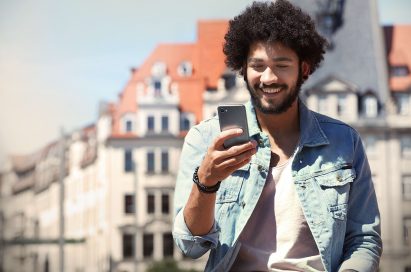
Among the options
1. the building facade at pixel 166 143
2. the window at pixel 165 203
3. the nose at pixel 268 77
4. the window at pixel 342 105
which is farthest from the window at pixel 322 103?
the nose at pixel 268 77

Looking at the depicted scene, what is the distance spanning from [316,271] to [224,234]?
13 centimetres

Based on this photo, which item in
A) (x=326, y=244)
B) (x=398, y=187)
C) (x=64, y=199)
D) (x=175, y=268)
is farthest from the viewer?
(x=64, y=199)

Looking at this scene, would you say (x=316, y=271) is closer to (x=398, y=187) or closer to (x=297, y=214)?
(x=297, y=214)

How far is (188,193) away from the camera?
1.63 meters

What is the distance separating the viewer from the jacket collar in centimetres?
164

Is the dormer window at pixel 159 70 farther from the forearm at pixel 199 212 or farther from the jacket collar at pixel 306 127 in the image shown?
the forearm at pixel 199 212

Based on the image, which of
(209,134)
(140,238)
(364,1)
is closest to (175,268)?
(140,238)

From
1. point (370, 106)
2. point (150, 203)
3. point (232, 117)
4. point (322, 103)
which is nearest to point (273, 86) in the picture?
point (232, 117)

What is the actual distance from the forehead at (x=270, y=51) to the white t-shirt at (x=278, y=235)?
15 cm

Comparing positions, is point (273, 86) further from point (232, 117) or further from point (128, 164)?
point (128, 164)

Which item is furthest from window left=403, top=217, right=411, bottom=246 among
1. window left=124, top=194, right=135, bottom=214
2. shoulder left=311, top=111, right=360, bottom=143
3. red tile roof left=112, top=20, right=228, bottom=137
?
shoulder left=311, top=111, right=360, bottom=143

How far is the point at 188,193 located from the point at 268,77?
190 millimetres

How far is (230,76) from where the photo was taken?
2706 centimetres

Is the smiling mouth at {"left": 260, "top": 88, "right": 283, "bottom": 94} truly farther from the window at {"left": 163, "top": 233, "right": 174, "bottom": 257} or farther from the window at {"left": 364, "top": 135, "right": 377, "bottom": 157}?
the window at {"left": 364, "top": 135, "right": 377, "bottom": 157}
